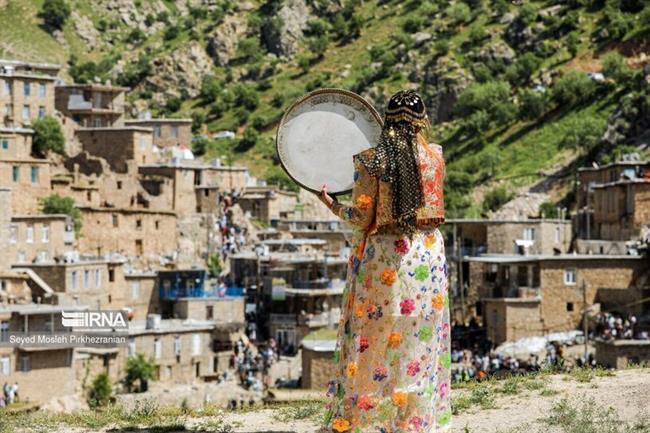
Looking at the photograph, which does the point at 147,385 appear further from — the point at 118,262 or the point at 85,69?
the point at 85,69

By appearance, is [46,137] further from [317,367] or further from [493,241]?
[317,367]

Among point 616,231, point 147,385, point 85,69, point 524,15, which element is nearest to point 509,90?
point 524,15

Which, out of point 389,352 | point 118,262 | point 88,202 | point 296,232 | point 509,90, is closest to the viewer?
point 389,352

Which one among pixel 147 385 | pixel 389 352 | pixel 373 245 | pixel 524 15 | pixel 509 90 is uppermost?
pixel 524 15

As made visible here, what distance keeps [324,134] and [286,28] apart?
118841 mm

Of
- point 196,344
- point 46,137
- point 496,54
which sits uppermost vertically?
point 496,54

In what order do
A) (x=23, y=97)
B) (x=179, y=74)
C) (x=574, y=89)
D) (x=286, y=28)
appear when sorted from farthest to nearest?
(x=286, y=28)
(x=179, y=74)
(x=574, y=89)
(x=23, y=97)

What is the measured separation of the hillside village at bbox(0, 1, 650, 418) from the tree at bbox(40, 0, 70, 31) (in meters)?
37.7

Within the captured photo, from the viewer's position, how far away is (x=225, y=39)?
13000cm

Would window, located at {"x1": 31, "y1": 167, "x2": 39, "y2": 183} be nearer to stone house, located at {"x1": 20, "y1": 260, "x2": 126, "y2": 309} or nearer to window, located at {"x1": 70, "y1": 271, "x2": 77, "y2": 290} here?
stone house, located at {"x1": 20, "y1": 260, "x2": 126, "y2": 309}

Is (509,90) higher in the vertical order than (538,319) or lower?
higher

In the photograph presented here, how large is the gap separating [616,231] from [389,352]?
43674mm

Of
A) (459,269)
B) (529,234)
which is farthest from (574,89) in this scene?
(459,269)

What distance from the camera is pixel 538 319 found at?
44.9 metres
